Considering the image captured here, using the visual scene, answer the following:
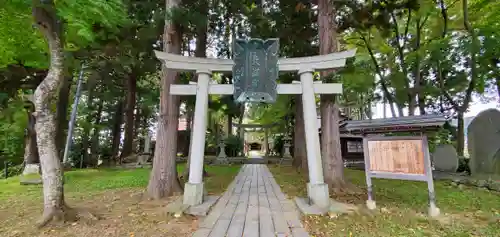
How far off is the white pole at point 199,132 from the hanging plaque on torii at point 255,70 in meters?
0.68

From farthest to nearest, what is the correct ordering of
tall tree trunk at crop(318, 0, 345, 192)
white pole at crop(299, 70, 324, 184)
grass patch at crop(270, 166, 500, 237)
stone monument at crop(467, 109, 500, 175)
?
1. stone monument at crop(467, 109, 500, 175)
2. tall tree trunk at crop(318, 0, 345, 192)
3. white pole at crop(299, 70, 324, 184)
4. grass patch at crop(270, 166, 500, 237)

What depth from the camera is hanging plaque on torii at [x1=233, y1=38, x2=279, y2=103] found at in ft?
17.8

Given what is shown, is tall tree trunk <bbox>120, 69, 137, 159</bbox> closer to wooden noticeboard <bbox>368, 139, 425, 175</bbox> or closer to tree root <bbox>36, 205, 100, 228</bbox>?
tree root <bbox>36, 205, 100, 228</bbox>

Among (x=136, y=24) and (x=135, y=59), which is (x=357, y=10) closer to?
(x=136, y=24)

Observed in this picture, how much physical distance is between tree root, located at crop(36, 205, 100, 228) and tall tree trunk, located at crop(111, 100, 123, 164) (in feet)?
37.9

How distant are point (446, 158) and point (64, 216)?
12.3m

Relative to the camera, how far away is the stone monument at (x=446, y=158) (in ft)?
31.6

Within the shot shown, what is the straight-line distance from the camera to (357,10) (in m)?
7.25

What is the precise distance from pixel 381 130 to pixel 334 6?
12.7 ft

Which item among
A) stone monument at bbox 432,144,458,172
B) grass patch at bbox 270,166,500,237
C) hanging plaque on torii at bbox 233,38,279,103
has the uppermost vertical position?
hanging plaque on torii at bbox 233,38,279,103

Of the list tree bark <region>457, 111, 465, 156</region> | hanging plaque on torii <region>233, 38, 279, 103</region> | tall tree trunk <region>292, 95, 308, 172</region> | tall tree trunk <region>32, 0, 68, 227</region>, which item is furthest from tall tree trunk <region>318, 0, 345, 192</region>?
tree bark <region>457, 111, 465, 156</region>

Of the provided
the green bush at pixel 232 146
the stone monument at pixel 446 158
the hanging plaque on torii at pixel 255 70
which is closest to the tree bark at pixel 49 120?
the hanging plaque on torii at pixel 255 70

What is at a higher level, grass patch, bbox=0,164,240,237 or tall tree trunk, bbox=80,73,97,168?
tall tree trunk, bbox=80,73,97,168

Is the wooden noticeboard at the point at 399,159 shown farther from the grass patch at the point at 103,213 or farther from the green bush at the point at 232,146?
the green bush at the point at 232,146
